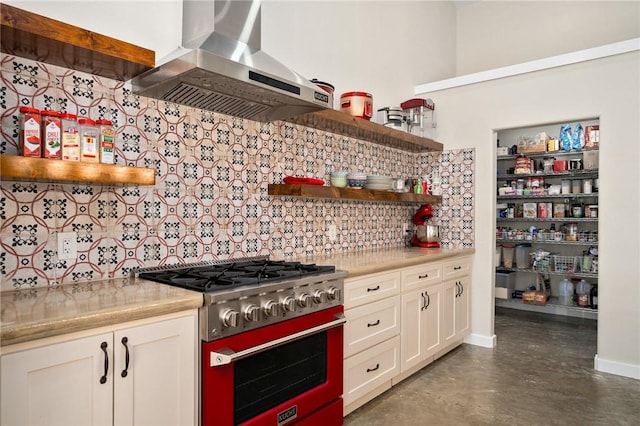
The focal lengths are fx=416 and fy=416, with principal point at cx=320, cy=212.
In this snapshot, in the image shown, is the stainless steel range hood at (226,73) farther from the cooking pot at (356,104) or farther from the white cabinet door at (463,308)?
the white cabinet door at (463,308)

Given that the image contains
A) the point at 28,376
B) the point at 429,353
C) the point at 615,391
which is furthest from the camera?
the point at 429,353

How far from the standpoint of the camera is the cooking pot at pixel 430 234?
13.2 feet

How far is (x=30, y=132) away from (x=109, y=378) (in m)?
0.98

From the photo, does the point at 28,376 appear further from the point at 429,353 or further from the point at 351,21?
the point at 351,21

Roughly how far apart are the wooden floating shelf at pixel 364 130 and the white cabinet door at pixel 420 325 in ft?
4.23

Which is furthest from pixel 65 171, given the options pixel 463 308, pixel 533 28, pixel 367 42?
pixel 533 28

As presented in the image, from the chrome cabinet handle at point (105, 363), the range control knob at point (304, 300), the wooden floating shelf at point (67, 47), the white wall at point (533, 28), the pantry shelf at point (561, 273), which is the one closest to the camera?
the chrome cabinet handle at point (105, 363)

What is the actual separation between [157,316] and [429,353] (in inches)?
92.7

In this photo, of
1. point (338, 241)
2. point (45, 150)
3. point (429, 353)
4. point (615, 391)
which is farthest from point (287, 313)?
point (615, 391)

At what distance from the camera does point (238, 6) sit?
2248mm

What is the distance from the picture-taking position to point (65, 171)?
1.60 meters

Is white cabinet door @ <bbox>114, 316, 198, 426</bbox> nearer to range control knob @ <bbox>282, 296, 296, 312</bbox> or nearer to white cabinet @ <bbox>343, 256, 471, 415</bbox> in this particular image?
range control knob @ <bbox>282, 296, 296, 312</bbox>

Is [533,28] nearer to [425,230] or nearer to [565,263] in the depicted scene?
[425,230]

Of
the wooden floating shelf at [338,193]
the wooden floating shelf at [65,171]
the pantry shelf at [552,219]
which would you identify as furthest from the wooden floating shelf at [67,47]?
the pantry shelf at [552,219]
